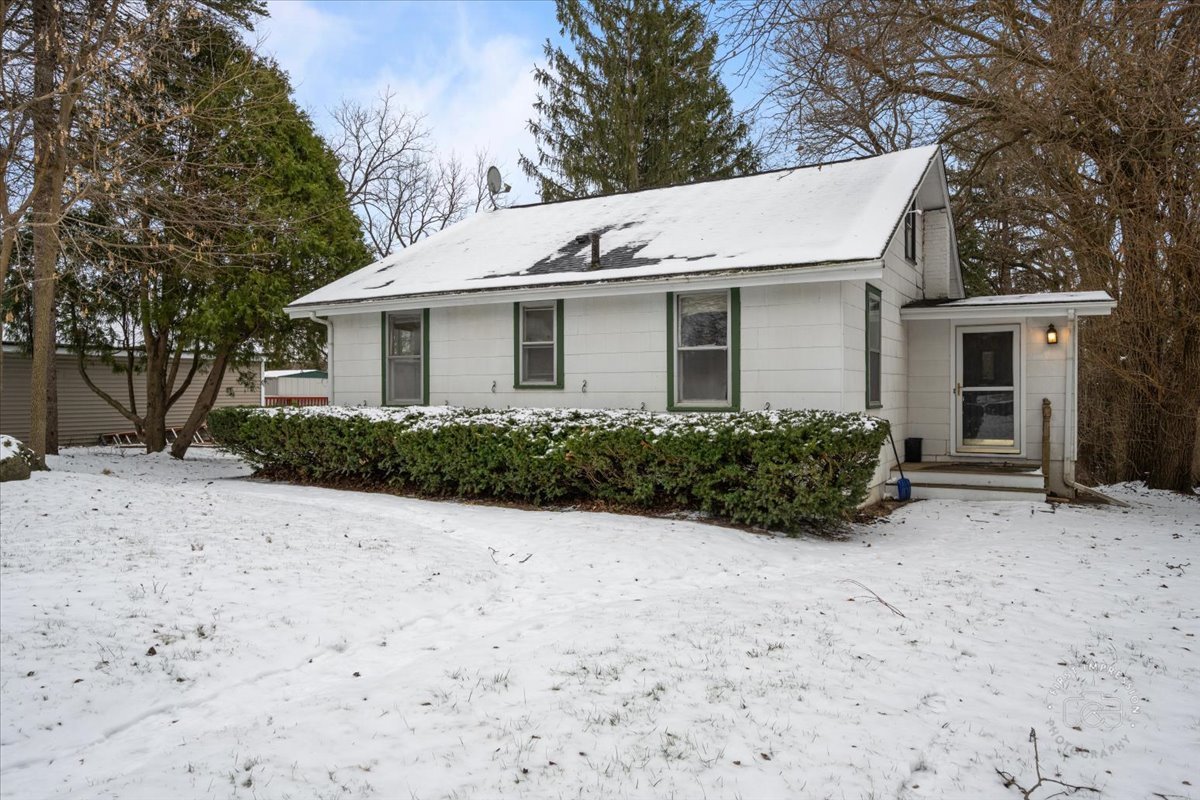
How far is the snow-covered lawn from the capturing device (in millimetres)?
3432

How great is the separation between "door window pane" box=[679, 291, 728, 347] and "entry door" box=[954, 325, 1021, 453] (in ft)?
14.4

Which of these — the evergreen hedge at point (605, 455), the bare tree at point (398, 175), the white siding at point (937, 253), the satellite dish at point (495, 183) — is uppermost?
the bare tree at point (398, 175)

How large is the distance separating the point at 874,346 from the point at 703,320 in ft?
8.30

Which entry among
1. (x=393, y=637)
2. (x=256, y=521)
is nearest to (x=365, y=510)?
(x=256, y=521)

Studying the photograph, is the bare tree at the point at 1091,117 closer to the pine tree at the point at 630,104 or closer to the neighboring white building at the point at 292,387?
the pine tree at the point at 630,104

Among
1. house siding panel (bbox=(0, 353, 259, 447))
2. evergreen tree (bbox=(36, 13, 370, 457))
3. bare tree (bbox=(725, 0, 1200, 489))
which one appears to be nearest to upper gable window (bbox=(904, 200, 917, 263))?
bare tree (bbox=(725, 0, 1200, 489))

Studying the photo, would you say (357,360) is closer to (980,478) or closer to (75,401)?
(980,478)

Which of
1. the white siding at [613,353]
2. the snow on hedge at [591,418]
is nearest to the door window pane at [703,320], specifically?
the white siding at [613,353]

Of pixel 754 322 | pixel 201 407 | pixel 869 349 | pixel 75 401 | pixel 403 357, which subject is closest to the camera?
pixel 754 322

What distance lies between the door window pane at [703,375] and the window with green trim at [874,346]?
78.1 inches

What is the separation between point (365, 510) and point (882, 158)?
10094 mm

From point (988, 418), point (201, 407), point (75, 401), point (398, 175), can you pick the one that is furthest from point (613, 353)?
point (398, 175)

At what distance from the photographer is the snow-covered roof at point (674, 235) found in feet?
33.8

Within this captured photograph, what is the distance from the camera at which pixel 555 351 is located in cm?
1193
